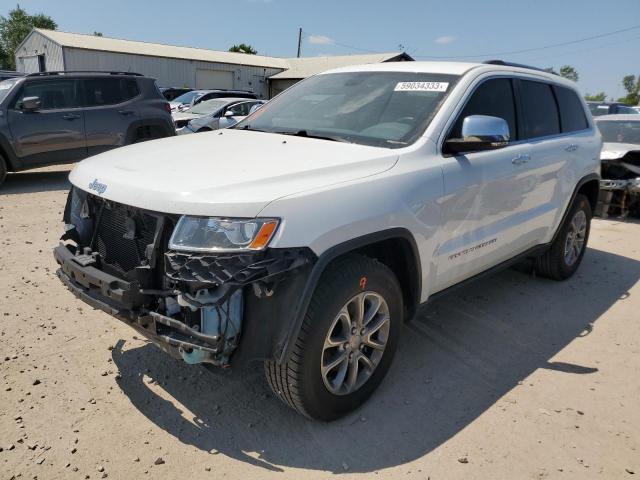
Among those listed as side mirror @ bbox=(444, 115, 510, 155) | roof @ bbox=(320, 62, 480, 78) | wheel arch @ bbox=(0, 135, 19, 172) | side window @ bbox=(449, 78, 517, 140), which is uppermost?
roof @ bbox=(320, 62, 480, 78)

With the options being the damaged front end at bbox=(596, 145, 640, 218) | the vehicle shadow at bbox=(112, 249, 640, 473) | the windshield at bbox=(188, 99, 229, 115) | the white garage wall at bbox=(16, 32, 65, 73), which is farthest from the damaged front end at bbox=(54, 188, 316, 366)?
the white garage wall at bbox=(16, 32, 65, 73)

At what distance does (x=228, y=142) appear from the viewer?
3.41 meters

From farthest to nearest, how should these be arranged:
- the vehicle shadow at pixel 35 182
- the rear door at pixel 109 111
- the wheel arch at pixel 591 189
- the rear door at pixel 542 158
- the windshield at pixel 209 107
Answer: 1. the windshield at pixel 209 107
2. the rear door at pixel 109 111
3. the vehicle shadow at pixel 35 182
4. the wheel arch at pixel 591 189
5. the rear door at pixel 542 158

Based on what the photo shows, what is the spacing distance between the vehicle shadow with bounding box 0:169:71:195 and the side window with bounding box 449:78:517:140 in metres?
7.54

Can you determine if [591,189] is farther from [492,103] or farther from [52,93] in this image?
[52,93]

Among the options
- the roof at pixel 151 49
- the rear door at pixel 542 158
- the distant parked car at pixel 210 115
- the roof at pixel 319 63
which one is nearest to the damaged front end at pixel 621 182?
the rear door at pixel 542 158

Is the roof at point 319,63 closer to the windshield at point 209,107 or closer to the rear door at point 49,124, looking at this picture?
the windshield at point 209,107

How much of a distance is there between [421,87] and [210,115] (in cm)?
1091

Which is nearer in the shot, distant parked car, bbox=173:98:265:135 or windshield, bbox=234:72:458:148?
windshield, bbox=234:72:458:148

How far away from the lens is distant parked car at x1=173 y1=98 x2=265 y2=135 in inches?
520

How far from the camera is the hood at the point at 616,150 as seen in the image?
331 inches

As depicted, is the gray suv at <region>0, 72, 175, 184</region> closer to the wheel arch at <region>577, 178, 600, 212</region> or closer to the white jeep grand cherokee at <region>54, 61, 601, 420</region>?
the white jeep grand cherokee at <region>54, 61, 601, 420</region>

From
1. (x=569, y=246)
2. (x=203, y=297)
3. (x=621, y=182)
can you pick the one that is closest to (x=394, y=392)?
(x=203, y=297)

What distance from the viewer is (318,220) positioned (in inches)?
96.8
